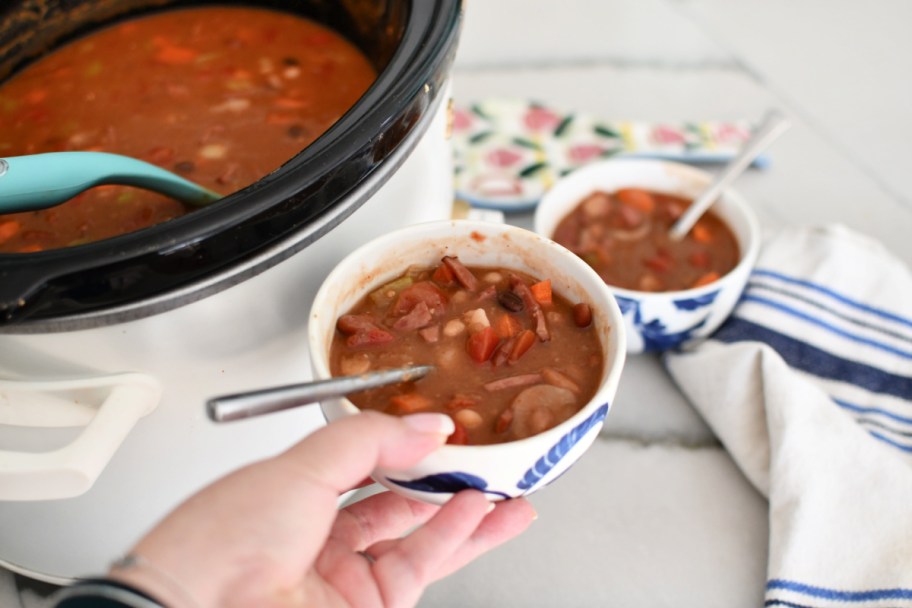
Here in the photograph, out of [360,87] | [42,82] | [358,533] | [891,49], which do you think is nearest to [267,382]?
[358,533]

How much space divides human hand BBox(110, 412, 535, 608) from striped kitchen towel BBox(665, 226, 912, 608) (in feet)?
1.29

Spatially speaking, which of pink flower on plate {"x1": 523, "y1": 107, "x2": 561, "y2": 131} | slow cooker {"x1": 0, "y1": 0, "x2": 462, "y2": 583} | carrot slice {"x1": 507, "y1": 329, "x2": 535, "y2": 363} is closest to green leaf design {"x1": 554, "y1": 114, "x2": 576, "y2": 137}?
pink flower on plate {"x1": 523, "y1": 107, "x2": 561, "y2": 131}

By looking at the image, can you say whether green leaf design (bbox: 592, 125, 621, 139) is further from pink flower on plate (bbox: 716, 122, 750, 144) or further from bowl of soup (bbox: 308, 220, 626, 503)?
bowl of soup (bbox: 308, 220, 626, 503)

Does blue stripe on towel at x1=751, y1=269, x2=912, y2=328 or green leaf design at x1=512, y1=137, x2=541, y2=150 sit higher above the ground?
blue stripe on towel at x1=751, y1=269, x2=912, y2=328

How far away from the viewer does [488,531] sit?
0.79 meters

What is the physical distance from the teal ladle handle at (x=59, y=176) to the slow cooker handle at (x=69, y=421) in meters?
0.17

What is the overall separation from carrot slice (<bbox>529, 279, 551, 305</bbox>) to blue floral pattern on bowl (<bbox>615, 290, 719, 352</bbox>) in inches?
10.4

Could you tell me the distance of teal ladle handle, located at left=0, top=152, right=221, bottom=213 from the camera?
2.48 feet

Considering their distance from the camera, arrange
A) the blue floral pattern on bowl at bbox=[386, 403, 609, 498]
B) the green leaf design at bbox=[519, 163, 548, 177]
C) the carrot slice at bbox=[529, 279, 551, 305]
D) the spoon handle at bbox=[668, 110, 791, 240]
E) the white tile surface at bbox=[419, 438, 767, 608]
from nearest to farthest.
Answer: the blue floral pattern on bowl at bbox=[386, 403, 609, 498] < the carrot slice at bbox=[529, 279, 551, 305] < the white tile surface at bbox=[419, 438, 767, 608] < the spoon handle at bbox=[668, 110, 791, 240] < the green leaf design at bbox=[519, 163, 548, 177]

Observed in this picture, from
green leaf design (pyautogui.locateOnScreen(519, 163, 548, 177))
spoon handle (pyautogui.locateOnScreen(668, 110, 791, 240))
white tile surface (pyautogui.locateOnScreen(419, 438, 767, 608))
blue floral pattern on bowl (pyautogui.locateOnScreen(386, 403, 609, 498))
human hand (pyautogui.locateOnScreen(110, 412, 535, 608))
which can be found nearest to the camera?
human hand (pyautogui.locateOnScreen(110, 412, 535, 608))

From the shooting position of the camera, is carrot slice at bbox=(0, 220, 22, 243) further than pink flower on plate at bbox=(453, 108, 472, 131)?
No

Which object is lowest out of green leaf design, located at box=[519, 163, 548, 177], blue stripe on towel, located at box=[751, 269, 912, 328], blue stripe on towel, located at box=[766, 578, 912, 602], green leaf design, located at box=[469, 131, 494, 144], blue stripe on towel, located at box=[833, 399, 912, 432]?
blue stripe on towel, located at box=[766, 578, 912, 602]

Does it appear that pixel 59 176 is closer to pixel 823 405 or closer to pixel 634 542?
pixel 634 542

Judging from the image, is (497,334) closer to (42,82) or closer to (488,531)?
(488,531)
